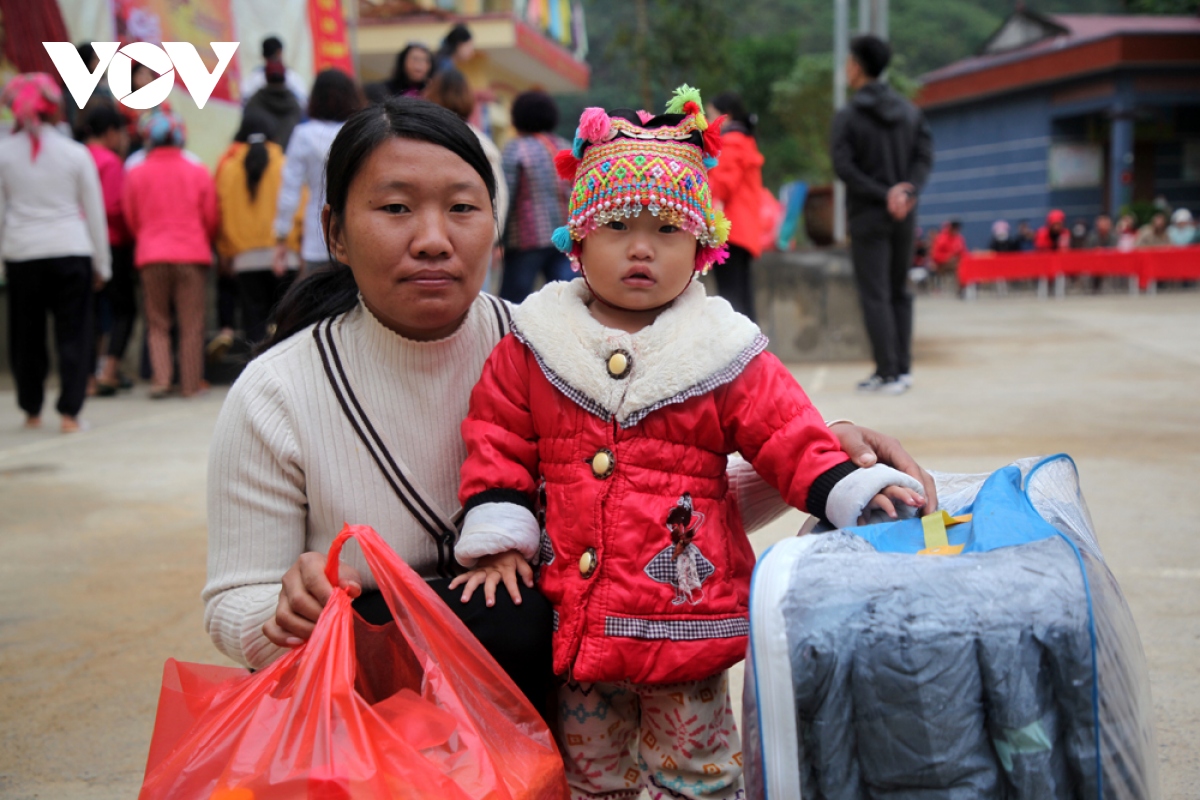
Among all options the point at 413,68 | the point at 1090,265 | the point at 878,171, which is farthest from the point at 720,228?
the point at 1090,265

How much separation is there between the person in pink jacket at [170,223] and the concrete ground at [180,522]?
653 mm

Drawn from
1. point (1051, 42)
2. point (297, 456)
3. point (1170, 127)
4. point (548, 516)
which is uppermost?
point (1051, 42)

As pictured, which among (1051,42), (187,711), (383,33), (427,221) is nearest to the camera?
(187,711)

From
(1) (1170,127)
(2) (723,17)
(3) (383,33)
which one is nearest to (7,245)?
(3) (383,33)

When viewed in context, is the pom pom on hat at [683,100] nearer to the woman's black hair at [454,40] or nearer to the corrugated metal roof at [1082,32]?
the woman's black hair at [454,40]

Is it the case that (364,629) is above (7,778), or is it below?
above

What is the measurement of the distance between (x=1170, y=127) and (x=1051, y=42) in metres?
4.20

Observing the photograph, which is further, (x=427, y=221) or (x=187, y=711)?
(x=427, y=221)

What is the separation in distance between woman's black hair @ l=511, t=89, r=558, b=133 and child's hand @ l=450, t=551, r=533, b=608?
14.6ft

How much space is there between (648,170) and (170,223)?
576 centimetres

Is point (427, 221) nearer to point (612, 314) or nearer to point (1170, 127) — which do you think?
A: point (612, 314)

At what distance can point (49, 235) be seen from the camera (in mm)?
5551

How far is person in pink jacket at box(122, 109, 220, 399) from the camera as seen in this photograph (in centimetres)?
658

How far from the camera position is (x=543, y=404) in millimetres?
1633
